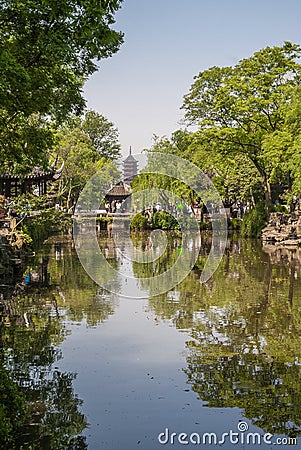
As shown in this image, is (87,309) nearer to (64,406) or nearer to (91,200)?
(64,406)

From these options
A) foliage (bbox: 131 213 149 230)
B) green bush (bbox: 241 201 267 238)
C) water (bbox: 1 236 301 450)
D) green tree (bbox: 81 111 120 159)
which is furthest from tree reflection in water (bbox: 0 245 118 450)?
green tree (bbox: 81 111 120 159)

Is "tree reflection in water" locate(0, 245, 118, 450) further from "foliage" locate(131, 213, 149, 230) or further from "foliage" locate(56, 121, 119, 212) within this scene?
"foliage" locate(56, 121, 119, 212)

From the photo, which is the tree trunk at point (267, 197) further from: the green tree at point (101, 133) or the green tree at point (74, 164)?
the green tree at point (101, 133)

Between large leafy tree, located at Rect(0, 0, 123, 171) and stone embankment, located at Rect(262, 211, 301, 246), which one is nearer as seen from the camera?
large leafy tree, located at Rect(0, 0, 123, 171)

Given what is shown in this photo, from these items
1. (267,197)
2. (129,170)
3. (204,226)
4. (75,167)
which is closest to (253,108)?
(267,197)

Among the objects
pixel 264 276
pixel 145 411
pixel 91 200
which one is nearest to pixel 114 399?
pixel 145 411

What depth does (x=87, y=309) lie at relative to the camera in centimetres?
1141

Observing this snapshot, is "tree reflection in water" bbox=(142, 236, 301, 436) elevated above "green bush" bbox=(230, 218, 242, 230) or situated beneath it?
situated beneath

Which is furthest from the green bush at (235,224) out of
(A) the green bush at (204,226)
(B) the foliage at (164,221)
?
(B) the foliage at (164,221)

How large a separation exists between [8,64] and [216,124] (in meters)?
26.1

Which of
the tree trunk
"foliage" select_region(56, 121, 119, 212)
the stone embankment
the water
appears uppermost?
"foliage" select_region(56, 121, 119, 212)

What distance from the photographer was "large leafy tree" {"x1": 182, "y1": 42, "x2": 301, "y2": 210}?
1095 inches

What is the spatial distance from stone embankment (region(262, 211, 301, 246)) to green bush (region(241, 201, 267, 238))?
2.39 metres

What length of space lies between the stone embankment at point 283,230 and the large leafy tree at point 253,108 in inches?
101
